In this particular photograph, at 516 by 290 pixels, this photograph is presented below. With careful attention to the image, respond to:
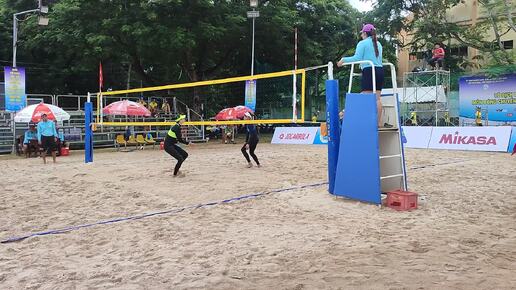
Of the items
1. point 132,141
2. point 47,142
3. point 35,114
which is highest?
point 35,114

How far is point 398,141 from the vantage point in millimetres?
6945

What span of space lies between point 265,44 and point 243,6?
2.86 meters

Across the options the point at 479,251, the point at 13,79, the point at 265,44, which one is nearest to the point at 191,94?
the point at 265,44

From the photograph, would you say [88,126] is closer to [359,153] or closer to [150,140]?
[150,140]

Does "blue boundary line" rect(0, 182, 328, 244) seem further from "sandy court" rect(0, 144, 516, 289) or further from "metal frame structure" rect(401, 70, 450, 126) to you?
"metal frame structure" rect(401, 70, 450, 126)

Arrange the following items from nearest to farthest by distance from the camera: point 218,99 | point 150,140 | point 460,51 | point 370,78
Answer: point 370,78 → point 150,140 → point 218,99 → point 460,51

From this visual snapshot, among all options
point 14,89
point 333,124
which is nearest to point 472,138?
point 333,124

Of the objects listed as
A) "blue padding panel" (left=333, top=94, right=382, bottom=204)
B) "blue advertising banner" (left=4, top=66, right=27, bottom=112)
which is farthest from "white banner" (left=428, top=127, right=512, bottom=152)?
"blue advertising banner" (left=4, top=66, right=27, bottom=112)

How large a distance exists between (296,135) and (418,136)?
5.48 metres

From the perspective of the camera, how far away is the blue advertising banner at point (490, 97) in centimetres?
2061

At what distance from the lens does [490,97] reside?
69.9 ft

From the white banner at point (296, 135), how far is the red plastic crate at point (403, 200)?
44.5 ft

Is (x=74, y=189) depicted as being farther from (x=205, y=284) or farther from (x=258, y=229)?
(x=205, y=284)

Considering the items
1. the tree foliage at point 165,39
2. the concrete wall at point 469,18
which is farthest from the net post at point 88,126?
the concrete wall at point 469,18
